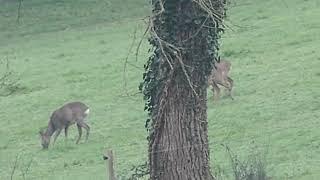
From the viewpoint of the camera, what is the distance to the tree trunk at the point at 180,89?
13562 millimetres

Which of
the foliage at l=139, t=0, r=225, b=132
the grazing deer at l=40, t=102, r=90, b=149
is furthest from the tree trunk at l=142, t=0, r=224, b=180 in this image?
Answer: the grazing deer at l=40, t=102, r=90, b=149

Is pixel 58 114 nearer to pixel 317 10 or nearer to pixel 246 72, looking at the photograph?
pixel 246 72

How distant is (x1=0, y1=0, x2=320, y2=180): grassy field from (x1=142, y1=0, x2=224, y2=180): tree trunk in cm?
61

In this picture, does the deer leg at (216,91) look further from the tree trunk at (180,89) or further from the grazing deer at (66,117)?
the tree trunk at (180,89)

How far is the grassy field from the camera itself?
21.5 metres

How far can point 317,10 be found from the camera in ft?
121

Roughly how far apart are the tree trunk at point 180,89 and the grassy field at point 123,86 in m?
0.61

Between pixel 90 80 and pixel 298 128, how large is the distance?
35.7 ft

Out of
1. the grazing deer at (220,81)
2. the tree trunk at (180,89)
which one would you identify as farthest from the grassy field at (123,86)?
the tree trunk at (180,89)

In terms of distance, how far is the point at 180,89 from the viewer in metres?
13.9

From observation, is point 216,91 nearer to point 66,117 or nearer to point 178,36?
point 66,117

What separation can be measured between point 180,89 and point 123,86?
1596 cm

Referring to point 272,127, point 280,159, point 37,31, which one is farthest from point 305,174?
point 37,31

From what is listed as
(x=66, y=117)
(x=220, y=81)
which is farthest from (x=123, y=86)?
(x=220, y=81)
